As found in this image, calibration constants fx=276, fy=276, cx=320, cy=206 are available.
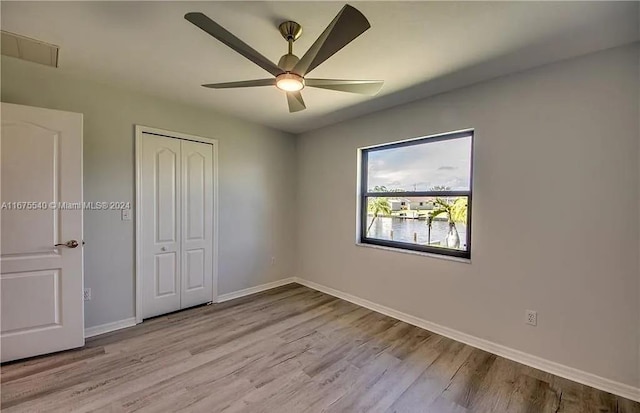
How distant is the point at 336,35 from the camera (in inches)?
55.1

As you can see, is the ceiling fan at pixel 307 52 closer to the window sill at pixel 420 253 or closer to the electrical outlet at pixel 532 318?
the window sill at pixel 420 253

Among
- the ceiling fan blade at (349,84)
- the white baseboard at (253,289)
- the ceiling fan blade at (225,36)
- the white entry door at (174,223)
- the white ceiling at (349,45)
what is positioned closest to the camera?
the ceiling fan blade at (225,36)

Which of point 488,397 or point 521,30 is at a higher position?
point 521,30

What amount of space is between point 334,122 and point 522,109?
2.16 m

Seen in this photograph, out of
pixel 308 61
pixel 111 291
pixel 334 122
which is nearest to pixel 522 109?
pixel 308 61

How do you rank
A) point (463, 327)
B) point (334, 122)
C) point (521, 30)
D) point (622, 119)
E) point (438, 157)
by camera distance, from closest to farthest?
1. point (521, 30)
2. point (622, 119)
3. point (463, 327)
4. point (438, 157)
5. point (334, 122)

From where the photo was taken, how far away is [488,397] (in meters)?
1.89

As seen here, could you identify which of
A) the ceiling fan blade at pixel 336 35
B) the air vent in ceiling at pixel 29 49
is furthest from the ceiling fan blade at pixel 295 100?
the air vent in ceiling at pixel 29 49

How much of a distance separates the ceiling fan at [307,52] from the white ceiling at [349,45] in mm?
271

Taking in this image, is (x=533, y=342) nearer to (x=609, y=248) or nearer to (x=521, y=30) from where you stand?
(x=609, y=248)

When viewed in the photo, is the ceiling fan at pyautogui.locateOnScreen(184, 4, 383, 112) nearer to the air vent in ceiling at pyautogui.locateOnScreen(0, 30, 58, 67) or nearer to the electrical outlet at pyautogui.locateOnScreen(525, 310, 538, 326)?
the air vent in ceiling at pyautogui.locateOnScreen(0, 30, 58, 67)

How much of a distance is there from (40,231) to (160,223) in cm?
98

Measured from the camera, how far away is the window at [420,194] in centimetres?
276

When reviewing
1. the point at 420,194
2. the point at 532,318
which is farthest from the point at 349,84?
the point at 532,318
